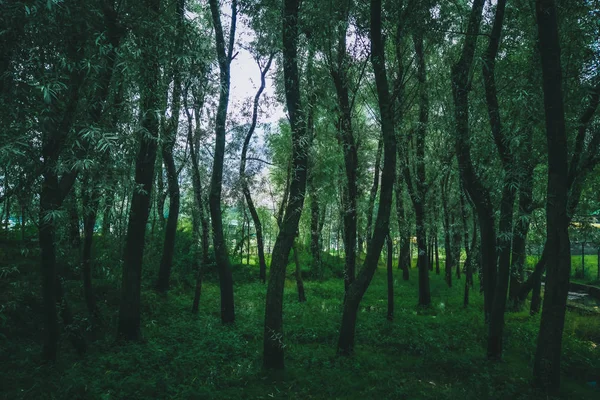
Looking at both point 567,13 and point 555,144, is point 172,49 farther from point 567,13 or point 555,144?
point 567,13

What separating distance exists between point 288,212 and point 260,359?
4.12 metres

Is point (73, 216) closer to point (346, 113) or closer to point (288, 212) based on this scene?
point (288, 212)

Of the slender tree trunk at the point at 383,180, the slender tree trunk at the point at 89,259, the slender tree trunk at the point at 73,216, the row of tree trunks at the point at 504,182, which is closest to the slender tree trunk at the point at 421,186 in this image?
the row of tree trunks at the point at 504,182

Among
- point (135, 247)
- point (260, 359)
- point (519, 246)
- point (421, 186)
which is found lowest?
point (260, 359)

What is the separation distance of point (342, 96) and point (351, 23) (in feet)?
7.89

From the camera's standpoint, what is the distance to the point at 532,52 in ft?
30.9

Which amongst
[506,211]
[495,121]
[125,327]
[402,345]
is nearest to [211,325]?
[125,327]

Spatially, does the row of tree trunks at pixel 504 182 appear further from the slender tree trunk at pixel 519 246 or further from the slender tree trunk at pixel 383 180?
the slender tree trunk at pixel 519 246

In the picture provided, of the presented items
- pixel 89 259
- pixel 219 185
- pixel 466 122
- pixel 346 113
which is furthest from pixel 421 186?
pixel 89 259

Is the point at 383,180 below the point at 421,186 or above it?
below

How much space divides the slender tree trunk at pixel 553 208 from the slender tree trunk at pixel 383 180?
342 centimetres

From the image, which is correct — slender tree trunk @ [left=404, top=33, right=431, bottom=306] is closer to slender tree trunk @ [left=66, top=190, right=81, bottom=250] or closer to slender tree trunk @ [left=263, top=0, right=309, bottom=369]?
slender tree trunk @ [left=263, top=0, right=309, bottom=369]

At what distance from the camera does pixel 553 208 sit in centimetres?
748

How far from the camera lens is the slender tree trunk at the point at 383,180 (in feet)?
29.6
